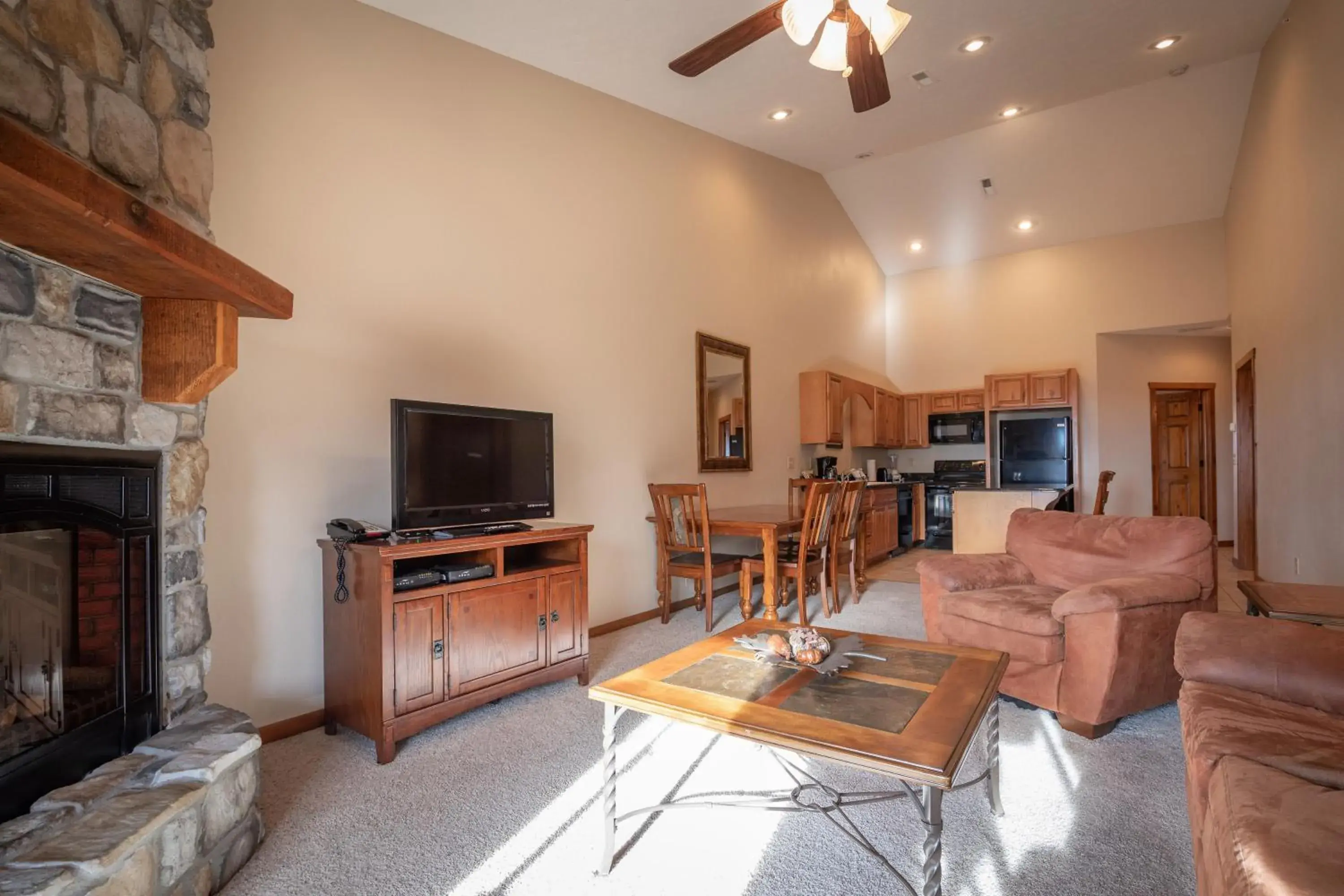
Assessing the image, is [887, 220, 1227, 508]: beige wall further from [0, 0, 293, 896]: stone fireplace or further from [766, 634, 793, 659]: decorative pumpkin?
[0, 0, 293, 896]: stone fireplace

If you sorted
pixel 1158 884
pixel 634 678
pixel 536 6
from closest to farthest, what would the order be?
pixel 1158 884 < pixel 634 678 < pixel 536 6

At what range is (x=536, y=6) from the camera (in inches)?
124

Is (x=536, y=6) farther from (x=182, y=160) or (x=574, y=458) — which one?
(x=574, y=458)

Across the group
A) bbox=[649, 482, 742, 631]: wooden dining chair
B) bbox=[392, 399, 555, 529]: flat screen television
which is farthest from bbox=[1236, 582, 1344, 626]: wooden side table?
bbox=[392, 399, 555, 529]: flat screen television

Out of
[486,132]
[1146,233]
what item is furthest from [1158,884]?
[1146,233]

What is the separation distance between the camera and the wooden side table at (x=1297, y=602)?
190 cm

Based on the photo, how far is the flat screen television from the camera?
8.36ft

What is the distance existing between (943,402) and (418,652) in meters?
7.16

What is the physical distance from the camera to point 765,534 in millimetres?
3861

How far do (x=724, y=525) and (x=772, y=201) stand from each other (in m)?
3.28

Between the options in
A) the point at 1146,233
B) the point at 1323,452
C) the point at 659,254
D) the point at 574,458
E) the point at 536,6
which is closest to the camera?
the point at 536,6

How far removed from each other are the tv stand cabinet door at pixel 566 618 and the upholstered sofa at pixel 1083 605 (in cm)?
159

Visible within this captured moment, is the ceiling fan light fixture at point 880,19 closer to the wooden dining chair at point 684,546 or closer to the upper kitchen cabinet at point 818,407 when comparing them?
the wooden dining chair at point 684,546

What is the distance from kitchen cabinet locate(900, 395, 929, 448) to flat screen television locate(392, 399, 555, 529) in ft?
20.0
